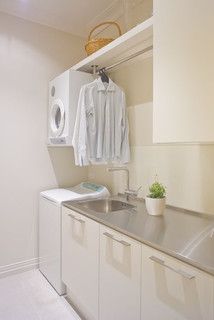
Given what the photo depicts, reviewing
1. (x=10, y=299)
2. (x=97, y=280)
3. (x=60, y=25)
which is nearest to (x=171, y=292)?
(x=97, y=280)

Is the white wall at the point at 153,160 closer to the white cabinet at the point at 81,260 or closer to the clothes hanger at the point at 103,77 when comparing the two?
the clothes hanger at the point at 103,77

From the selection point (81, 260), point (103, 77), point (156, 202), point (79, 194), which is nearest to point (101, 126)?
point (103, 77)

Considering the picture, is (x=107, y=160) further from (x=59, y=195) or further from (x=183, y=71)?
(x=183, y=71)

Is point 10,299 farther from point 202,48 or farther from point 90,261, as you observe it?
point 202,48

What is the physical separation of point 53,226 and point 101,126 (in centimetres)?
101

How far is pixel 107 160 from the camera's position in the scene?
7.08ft

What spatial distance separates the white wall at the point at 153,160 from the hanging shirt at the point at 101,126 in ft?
0.37

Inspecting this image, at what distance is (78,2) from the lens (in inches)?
87.0

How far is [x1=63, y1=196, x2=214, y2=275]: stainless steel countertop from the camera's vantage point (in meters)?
1.03

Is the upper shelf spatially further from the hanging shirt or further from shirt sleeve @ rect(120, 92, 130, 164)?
shirt sleeve @ rect(120, 92, 130, 164)

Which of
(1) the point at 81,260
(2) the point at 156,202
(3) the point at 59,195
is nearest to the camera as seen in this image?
(2) the point at 156,202

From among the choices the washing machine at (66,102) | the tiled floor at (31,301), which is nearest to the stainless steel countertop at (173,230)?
the washing machine at (66,102)

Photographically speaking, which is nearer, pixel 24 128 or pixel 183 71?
pixel 183 71

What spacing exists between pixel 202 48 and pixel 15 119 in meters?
1.89
